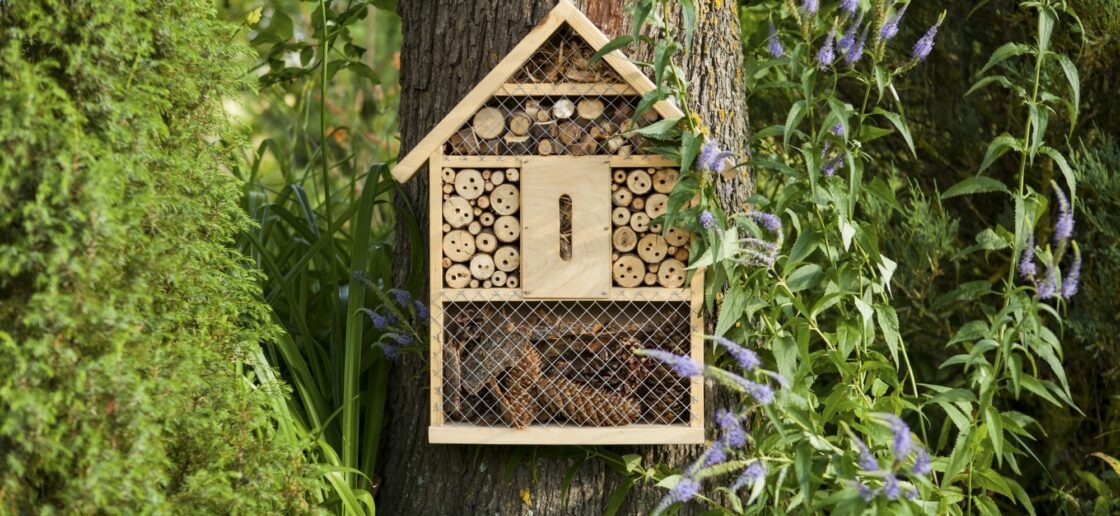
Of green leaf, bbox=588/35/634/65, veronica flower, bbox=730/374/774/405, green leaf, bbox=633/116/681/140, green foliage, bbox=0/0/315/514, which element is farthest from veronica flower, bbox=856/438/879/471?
green foliage, bbox=0/0/315/514

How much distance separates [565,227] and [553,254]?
9 centimetres

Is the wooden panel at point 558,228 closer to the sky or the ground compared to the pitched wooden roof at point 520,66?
closer to the ground

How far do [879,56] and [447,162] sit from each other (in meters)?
0.93

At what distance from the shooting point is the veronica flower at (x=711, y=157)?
2090 mm

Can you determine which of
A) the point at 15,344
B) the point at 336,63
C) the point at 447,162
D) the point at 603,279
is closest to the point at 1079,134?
the point at 603,279

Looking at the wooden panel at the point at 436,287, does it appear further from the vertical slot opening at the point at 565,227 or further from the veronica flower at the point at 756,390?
the veronica flower at the point at 756,390

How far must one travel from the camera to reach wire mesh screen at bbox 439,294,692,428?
7.49 ft

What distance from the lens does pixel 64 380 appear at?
177cm

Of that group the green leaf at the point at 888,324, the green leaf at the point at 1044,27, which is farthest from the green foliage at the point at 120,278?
the green leaf at the point at 1044,27

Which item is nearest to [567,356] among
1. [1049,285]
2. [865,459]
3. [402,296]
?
[402,296]

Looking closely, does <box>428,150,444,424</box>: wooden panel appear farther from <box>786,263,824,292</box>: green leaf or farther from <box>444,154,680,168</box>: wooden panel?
<box>786,263,824,292</box>: green leaf

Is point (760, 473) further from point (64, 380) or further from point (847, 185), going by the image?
point (64, 380)

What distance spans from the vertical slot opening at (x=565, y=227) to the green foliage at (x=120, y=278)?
71cm

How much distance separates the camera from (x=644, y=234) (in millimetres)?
2279
